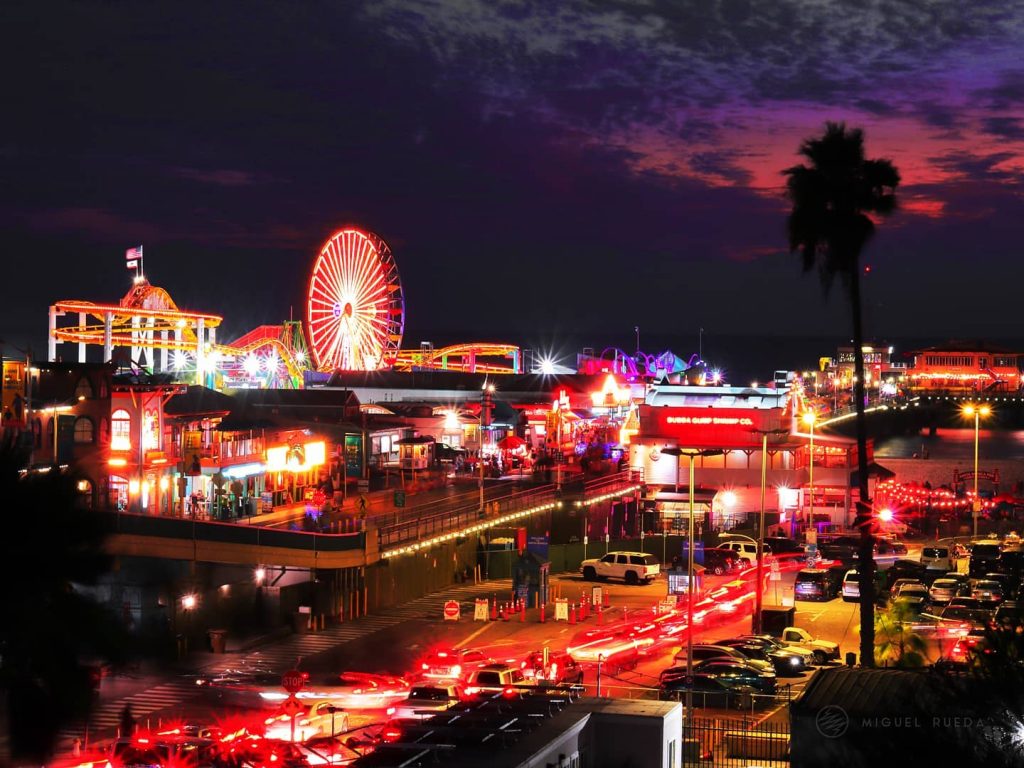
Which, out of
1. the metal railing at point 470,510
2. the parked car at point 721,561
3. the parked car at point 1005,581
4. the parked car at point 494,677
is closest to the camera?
the parked car at point 494,677

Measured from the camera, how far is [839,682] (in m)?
16.2

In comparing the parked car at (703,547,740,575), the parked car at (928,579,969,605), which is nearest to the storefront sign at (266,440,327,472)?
the parked car at (703,547,740,575)

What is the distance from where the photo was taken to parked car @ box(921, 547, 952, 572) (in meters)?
40.7

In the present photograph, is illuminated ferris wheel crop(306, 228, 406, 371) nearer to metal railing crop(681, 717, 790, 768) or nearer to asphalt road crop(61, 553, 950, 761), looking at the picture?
asphalt road crop(61, 553, 950, 761)

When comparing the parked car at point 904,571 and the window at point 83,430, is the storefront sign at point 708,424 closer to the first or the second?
the parked car at point 904,571

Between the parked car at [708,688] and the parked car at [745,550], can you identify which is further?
the parked car at [745,550]

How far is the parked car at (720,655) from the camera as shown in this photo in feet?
84.8

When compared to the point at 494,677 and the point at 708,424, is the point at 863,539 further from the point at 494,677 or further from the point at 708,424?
the point at 708,424

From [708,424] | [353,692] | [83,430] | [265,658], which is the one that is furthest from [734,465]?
[353,692]

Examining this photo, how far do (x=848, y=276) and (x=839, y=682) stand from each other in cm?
1175

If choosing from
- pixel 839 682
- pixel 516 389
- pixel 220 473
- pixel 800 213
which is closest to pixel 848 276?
pixel 800 213

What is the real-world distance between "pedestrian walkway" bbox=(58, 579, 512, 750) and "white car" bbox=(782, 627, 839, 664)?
31.7 ft

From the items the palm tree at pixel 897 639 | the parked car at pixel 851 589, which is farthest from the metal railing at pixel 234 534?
the palm tree at pixel 897 639

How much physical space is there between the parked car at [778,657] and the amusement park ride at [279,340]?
4326 centimetres
